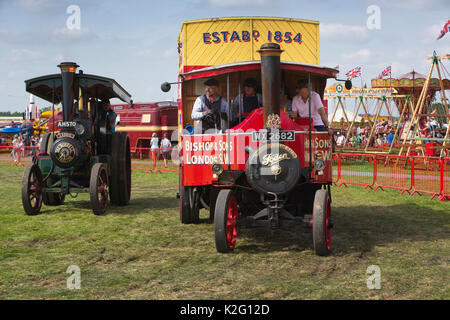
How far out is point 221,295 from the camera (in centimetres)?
434

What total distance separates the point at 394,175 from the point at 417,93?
38.4 ft

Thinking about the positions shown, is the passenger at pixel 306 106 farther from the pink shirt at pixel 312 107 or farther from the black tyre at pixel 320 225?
the black tyre at pixel 320 225

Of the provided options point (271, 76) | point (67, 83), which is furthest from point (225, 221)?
point (67, 83)

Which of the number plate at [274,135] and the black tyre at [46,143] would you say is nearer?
the number plate at [274,135]

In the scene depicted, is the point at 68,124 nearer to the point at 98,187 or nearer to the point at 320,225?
the point at 98,187

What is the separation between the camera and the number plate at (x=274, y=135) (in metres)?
5.81

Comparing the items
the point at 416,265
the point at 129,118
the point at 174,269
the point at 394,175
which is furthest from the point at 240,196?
the point at 129,118

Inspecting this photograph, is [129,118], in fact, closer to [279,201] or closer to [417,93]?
[417,93]

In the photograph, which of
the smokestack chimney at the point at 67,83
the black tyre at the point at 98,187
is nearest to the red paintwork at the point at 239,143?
the black tyre at the point at 98,187

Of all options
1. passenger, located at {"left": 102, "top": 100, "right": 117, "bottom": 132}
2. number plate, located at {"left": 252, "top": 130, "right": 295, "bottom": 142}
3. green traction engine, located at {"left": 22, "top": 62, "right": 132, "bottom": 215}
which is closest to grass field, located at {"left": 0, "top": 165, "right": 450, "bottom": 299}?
green traction engine, located at {"left": 22, "top": 62, "right": 132, "bottom": 215}

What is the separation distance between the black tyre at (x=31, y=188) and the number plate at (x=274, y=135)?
4.61 m

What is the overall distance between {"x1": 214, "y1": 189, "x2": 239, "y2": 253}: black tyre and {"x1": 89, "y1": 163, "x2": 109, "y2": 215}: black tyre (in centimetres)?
335

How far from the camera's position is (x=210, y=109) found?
266 inches

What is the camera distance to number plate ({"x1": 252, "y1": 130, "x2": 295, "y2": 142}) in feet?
19.1
